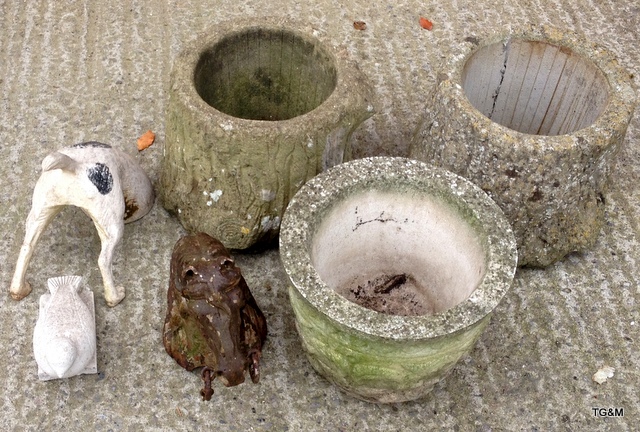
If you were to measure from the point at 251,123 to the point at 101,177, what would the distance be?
1.97 feet

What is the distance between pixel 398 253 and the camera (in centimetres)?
273

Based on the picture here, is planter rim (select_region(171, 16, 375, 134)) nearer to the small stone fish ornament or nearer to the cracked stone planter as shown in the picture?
the cracked stone planter

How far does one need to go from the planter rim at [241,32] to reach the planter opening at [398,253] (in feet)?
1.18

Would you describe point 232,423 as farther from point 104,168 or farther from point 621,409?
point 621,409

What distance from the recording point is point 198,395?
8.35 ft

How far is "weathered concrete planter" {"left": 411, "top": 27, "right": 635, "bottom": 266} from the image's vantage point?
2.53 metres

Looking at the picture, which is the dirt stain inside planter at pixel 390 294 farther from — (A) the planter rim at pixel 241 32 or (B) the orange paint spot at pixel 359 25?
(B) the orange paint spot at pixel 359 25

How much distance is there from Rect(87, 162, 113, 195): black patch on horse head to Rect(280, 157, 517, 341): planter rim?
74cm

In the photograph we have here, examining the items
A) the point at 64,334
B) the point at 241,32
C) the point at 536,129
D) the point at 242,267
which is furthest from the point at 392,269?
the point at 64,334

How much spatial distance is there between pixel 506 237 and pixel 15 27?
2924 millimetres

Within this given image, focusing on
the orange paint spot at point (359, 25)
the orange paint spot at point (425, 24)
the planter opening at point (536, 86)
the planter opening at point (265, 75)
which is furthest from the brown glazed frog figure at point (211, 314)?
the orange paint spot at point (425, 24)

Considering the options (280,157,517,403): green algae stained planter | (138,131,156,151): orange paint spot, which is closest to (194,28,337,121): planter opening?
(138,131,156,151): orange paint spot

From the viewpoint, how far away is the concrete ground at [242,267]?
2.52m

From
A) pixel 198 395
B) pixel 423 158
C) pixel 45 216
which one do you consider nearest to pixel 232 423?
pixel 198 395
